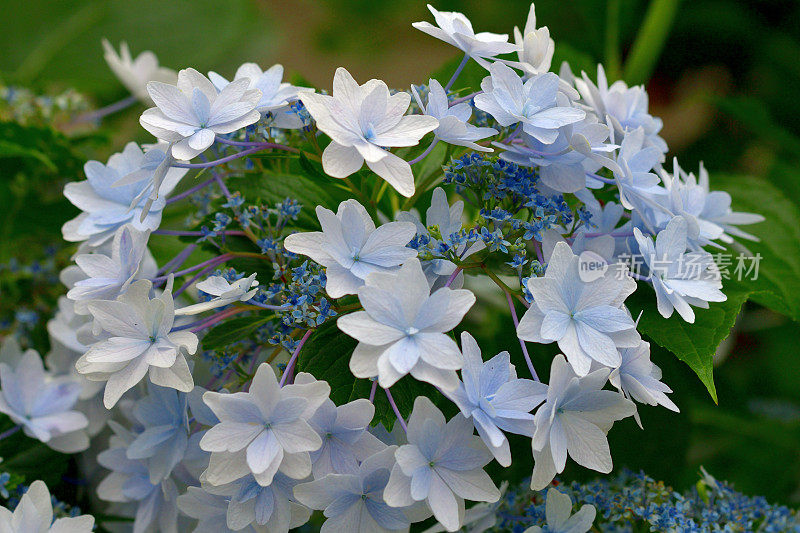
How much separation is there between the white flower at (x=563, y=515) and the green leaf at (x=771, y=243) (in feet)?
0.65

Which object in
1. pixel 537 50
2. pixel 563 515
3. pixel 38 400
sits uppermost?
pixel 537 50

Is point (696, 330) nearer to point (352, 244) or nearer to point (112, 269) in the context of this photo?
point (352, 244)

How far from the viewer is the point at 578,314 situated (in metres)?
0.39

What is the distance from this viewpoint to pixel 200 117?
17.0 inches

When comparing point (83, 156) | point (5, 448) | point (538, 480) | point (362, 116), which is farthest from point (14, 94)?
point (538, 480)

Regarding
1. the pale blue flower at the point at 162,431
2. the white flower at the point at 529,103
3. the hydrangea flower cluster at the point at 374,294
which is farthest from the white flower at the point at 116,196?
the white flower at the point at 529,103

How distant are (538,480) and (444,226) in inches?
6.0

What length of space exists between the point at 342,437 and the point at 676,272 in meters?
0.22

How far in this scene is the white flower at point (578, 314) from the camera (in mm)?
385

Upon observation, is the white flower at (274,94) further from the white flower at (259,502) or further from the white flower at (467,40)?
the white flower at (259,502)

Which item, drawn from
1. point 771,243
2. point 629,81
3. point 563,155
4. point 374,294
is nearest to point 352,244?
point 374,294

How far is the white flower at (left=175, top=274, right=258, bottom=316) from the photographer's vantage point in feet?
1.31

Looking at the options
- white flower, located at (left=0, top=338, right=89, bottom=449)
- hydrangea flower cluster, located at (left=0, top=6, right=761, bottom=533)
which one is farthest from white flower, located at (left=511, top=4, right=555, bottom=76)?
white flower, located at (left=0, top=338, right=89, bottom=449)

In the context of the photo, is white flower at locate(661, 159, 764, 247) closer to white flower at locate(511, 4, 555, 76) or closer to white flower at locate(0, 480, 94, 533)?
white flower at locate(511, 4, 555, 76)
